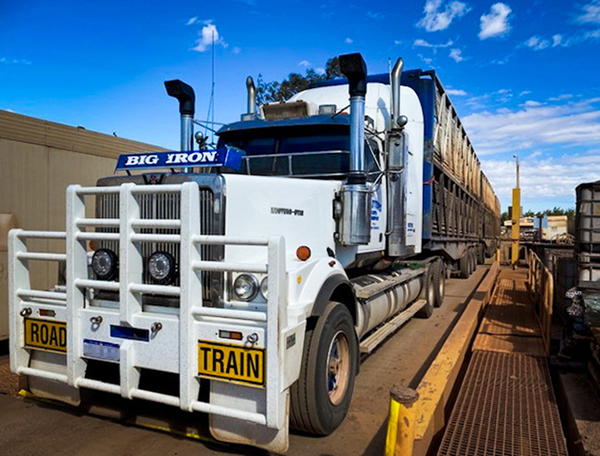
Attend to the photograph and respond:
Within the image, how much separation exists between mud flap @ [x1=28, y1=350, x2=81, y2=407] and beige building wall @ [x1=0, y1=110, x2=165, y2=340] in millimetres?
2857

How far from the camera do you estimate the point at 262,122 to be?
504 cm

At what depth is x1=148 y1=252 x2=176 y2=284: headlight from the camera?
312cm

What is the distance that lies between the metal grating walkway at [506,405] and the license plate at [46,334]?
2.81 m

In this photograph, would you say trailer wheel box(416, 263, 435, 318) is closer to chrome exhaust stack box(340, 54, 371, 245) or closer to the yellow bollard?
chrome exhaust stack box(340, 54, 371, 245)

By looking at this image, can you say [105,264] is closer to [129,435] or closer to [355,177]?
[129,435]

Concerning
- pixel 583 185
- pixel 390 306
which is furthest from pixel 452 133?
pixel 390 306

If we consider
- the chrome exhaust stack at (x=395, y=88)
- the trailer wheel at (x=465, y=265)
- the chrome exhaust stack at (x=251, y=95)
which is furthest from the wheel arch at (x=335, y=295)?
the trailer wheel at (x=465, y=265)

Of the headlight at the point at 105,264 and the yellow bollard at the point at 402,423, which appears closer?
the yellow bollard at the point at 402,423

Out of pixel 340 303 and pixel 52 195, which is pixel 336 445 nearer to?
pixel 340 303

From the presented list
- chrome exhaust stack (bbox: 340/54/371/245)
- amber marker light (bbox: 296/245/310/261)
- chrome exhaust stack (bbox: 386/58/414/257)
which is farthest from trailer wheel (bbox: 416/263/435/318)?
amber marker light (bbox: 296/245/310/261)

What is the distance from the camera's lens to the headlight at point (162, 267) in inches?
A: 123

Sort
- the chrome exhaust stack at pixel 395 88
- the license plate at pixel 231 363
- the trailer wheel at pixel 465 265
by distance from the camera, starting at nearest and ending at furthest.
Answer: the license plate at pixel 231 363 < the chrome exhaust stack at pixel 395 88 < the trailer wheel at pixel 465 265

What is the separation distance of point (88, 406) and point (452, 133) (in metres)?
9.16

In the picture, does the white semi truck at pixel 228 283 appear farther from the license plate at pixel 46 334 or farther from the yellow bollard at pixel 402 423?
the yellow bollard at pixel 402 423
